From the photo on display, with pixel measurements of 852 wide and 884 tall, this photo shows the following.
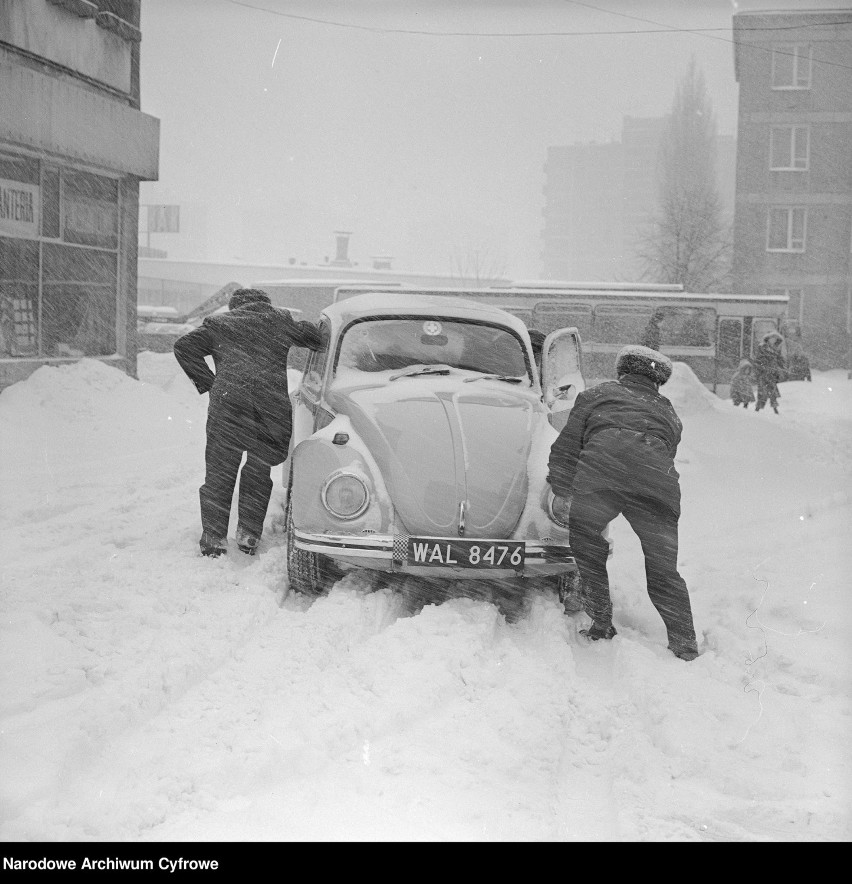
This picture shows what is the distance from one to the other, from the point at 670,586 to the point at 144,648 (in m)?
2.53

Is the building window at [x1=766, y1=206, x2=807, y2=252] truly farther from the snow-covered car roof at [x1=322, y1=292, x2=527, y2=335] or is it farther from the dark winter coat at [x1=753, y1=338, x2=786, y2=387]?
the snow-covered car roof at [x1=322, y1=292, x2=527, y2=335]

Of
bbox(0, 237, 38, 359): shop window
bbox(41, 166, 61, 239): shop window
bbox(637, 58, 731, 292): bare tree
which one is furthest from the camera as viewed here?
bbox(637, 58, 731, 292): bare tree

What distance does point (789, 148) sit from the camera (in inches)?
1419

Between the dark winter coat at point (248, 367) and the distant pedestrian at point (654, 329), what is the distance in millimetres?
18406

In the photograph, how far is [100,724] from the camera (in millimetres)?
3318

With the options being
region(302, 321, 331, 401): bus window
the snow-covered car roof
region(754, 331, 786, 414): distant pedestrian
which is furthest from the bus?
the snow-covered car roof

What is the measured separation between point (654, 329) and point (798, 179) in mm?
16703

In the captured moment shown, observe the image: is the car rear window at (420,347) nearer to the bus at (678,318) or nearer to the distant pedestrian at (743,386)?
the distant pedestrian at (743,386)

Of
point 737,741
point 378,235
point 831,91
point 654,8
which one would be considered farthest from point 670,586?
point 378,235

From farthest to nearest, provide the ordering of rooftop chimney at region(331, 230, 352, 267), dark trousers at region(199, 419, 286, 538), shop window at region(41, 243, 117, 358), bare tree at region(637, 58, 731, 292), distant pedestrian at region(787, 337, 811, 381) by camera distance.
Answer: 1. rooftop chimney at region(331, 230, 352, 267)
2. bare tree at region(637, 58, 731, 292)
3. distant pedestrian at region(787, 337, 811, 381)
4. shop window at region(41, 243, 117, 358)
5. dark trousers at region(199, 419, 286, 538)

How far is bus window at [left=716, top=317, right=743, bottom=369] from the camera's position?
77.3ft

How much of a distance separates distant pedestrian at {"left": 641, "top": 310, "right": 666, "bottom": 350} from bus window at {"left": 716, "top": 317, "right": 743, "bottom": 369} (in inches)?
62.0

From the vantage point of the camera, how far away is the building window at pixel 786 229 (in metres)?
36.0

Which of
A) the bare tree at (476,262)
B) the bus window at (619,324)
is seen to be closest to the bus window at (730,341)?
the bus window at (619,324)
